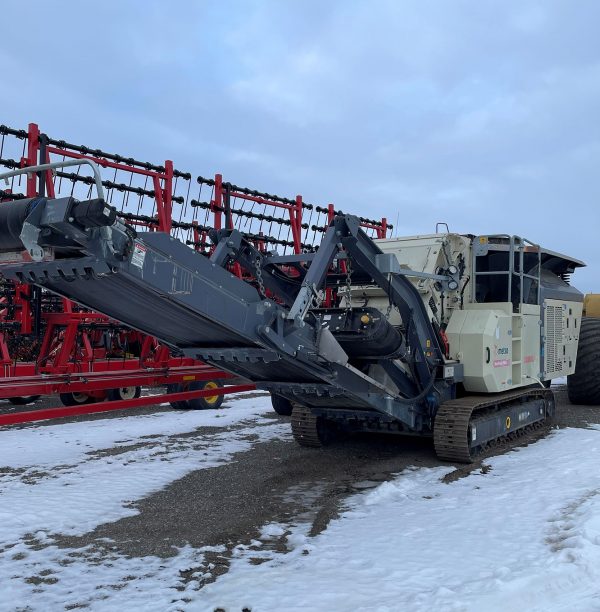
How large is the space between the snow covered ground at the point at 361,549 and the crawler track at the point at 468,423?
260mm

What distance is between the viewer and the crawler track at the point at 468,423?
664 centimetres

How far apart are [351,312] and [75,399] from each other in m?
6.90

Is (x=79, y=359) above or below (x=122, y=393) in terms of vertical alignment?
above

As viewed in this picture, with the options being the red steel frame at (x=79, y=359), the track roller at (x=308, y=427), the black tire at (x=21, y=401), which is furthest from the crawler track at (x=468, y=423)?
the black tire at (x=21, y=401)

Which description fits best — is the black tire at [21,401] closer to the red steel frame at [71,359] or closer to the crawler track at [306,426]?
the red steel frame at [71,359]

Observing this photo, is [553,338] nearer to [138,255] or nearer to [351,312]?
[351,312]

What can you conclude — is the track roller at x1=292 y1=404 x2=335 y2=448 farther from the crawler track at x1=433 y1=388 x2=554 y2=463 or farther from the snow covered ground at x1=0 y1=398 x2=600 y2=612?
the crawler track at x1=433 y1=388 x2=554 y2=463

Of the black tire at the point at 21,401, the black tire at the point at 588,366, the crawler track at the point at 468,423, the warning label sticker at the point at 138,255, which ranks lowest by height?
the black tire at the point at 21,401

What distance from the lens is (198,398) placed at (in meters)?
11.1

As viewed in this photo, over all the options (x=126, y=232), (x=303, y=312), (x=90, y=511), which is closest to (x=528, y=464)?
(x=303, y=312)

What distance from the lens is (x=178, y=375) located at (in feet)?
32.8

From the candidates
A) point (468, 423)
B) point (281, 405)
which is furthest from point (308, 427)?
point (281, 405)

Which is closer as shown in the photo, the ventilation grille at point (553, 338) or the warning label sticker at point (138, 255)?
the warning label sticker at point (138, 255)

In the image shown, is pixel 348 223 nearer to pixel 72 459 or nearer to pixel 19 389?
pixel 72 459
